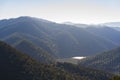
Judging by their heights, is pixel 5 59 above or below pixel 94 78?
above

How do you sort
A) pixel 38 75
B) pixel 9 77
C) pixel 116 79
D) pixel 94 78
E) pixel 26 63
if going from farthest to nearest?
pixel 94 78, pixel 26 63, pixel 38 75, pixel 9 77, pixel 116 79

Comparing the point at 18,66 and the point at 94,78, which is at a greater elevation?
the point at 18,66

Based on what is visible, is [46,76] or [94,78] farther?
[94,78]

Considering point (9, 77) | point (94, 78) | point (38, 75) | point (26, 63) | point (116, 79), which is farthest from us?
point (94, 78)

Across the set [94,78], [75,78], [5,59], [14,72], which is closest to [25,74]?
[14,72]

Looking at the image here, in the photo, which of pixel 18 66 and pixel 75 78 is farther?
pixel 75 78

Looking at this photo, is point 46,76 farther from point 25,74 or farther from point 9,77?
point 9,77

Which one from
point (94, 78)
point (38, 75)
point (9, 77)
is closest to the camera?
point (9, 77)

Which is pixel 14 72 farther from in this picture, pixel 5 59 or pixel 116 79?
pixel 116 79

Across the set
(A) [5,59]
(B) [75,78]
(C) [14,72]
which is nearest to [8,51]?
(A) [5,59]
